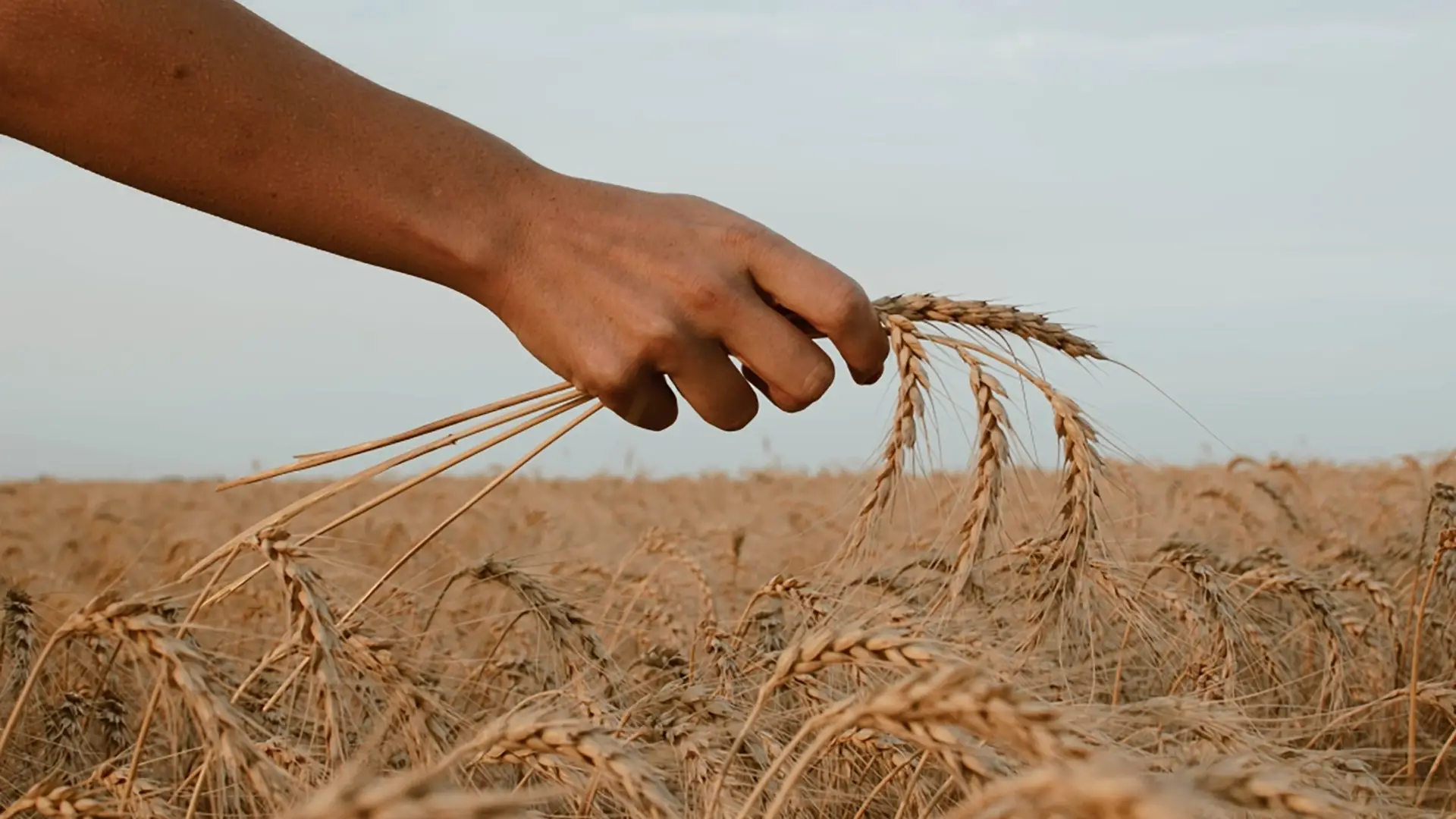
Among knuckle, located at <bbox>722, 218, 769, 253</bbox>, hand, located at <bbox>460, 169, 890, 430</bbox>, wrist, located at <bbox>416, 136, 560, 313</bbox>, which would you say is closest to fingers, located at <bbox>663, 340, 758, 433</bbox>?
hand, located at <bbox>460, 169, 890, 430</bbox>

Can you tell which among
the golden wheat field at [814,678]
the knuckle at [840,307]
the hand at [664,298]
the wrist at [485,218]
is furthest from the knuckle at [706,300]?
the golden wheat field at [814,678]

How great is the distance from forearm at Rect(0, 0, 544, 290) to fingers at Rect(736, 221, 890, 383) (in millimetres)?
286

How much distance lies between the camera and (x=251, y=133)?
1.59m

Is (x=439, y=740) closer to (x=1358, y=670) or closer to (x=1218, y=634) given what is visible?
(x=1218, y=634)

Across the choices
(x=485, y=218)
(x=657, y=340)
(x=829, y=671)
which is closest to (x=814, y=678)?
(x=829, y=671)

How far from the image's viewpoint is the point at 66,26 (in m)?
1.53

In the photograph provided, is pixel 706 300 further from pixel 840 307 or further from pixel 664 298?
pixel 840 307

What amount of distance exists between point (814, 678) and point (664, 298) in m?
0.63

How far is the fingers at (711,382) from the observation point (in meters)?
1.53

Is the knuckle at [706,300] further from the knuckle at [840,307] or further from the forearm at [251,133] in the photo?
the forearm at [251,133]

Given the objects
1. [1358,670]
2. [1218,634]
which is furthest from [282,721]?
[1358,670]

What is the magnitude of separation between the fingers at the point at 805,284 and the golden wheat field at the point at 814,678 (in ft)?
1.10

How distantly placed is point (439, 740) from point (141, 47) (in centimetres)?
93

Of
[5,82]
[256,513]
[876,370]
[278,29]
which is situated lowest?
[256,513]
